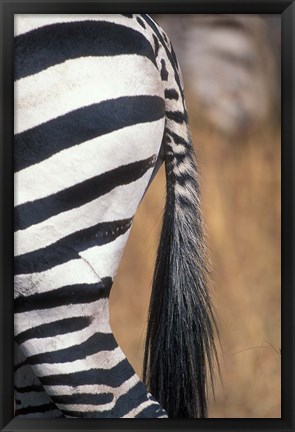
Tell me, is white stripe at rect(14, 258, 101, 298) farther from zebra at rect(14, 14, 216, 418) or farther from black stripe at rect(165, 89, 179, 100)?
black stripe at rect(165, 89, 179, 100)

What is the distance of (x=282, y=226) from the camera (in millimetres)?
1279

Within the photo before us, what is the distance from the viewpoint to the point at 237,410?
1.29m

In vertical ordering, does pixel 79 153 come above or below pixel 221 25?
below

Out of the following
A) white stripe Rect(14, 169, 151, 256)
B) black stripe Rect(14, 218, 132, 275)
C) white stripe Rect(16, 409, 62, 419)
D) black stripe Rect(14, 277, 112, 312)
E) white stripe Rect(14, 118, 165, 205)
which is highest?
white stripe Rect(14, 118, 165, 205)

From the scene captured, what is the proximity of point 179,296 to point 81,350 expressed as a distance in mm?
215

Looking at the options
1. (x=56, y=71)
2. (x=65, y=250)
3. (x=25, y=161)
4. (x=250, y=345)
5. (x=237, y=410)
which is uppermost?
(x=56, y=71)

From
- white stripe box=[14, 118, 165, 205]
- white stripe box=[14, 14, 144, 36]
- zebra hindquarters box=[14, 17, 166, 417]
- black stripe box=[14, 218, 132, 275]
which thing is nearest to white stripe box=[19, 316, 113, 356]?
zebra hindquarters box=[14, 17, 166, 417]

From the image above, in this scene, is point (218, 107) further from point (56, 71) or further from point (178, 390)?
point (178, 390)

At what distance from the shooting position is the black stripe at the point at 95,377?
120cm

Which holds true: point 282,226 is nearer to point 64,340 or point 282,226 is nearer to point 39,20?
point 64,340

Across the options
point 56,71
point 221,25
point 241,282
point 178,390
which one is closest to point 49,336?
point 178,390

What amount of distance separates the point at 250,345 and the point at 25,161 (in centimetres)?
56

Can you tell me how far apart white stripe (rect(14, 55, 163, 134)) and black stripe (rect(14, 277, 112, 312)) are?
0.31 m

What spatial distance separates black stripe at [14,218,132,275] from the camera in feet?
3.92
